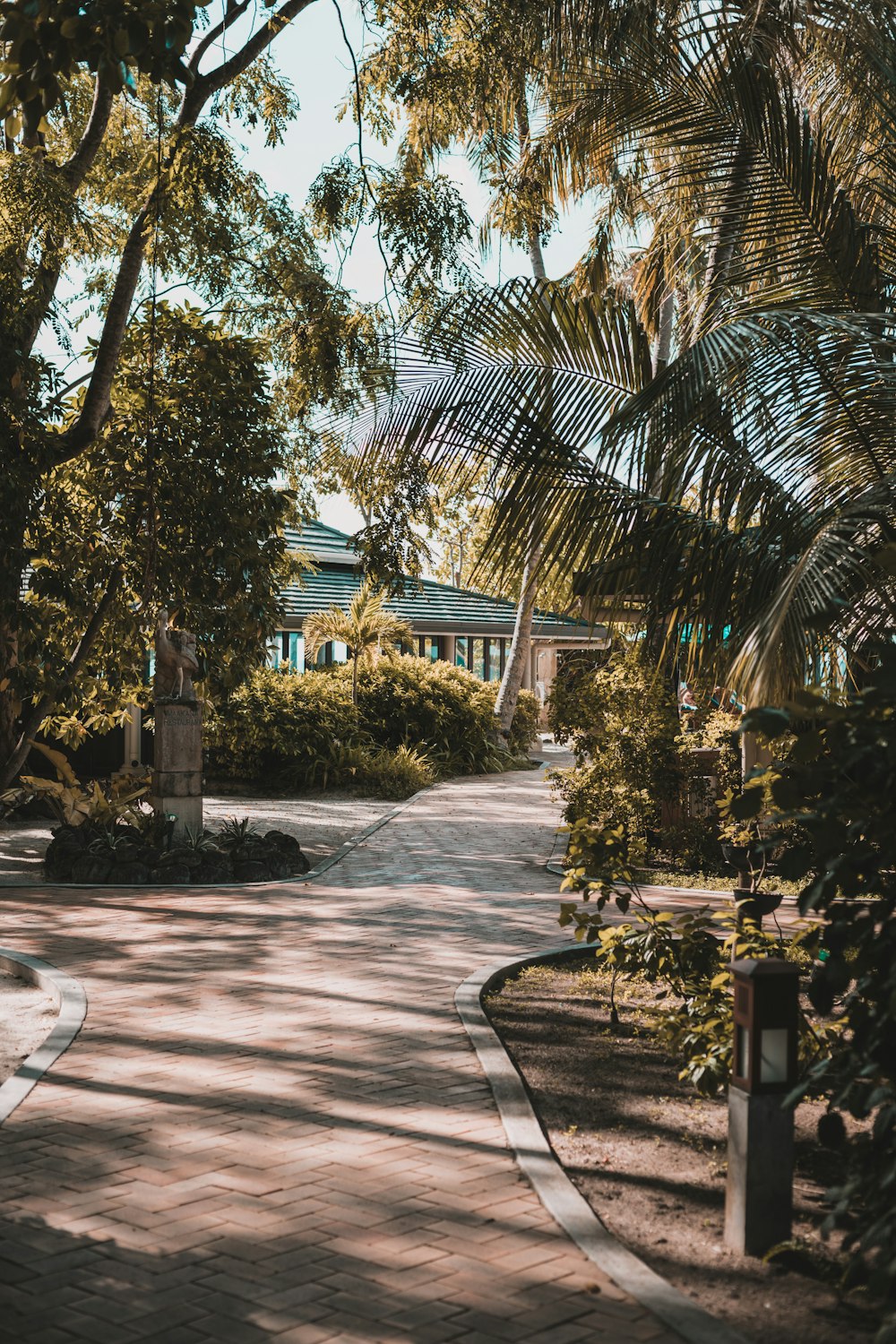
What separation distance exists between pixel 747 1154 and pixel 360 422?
5480 millimetres

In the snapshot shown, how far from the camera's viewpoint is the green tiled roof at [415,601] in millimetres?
31000

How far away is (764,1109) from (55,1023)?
4.32 m

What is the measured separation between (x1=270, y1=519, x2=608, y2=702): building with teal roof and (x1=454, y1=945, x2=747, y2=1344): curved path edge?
876 inches

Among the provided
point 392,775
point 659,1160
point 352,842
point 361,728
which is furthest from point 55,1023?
point 361,728

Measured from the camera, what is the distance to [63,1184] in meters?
4.50

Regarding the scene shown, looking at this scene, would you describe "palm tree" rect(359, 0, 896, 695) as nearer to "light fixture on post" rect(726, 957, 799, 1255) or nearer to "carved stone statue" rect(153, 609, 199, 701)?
"light fixture on post" rect(726, 957, 799, 1255)

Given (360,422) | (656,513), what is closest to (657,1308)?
(656,513)

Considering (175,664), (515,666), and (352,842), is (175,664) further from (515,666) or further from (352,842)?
(515,666)

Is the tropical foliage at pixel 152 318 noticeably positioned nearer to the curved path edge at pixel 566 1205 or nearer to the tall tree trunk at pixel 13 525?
the tall tree trunk at pixel 13 525

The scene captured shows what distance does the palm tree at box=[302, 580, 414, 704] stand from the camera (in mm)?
25297

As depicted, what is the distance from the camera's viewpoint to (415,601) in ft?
114

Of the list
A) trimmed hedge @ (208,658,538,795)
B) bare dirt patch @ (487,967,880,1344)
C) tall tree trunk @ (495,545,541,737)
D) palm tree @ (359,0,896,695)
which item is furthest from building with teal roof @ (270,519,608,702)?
bare dirt patch @ (487,967,880,1344)

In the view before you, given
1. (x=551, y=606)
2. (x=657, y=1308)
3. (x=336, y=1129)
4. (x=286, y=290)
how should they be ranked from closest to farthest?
(x=657, y=1308)
(x=336, y=1129)
(x=551, y=606)
(x=286, y=290)

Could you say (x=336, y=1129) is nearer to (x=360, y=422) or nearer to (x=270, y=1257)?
(x=270, y=1257)
